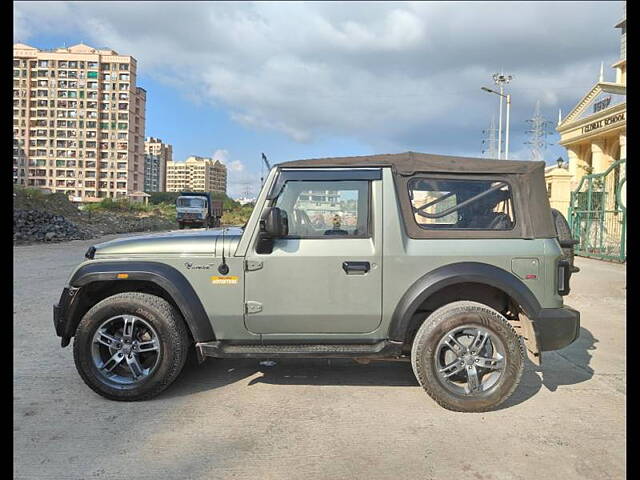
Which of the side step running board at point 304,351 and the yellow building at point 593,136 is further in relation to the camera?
the yellow building at point 593,136

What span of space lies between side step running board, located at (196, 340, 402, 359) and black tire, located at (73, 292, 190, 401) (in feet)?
0.78

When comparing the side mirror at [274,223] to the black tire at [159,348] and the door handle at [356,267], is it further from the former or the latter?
the black tire at [159,348]

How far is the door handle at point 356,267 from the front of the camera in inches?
147

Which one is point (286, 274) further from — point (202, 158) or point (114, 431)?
point (202, 158)

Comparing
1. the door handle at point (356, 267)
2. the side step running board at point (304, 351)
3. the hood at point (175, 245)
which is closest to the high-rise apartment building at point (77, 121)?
the hood at point (175, 245)

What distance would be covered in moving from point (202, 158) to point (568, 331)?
432 feet

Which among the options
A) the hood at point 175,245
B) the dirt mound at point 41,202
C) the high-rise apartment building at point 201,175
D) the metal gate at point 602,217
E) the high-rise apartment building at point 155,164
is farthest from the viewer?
the high-rise apartment building at point 155,164

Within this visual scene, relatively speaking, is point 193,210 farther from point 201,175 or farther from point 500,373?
point 201,175

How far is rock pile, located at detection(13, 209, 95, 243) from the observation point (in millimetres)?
18984

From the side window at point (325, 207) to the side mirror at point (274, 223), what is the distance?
18 centimetres

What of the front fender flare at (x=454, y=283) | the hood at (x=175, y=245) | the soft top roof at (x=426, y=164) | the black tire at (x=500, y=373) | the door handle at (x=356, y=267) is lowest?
the black tire at (x=500, y=373)

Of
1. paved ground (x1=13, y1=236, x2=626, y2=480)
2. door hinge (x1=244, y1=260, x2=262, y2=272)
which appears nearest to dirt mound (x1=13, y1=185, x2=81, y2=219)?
paved ground (x1=13, y1=236, x2=626, y2=480)

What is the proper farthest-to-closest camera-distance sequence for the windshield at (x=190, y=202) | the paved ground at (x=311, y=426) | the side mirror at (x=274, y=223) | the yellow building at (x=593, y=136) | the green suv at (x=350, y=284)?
1. the windshield at (x=190, y=202)
2. the yellow building at (x=593, y=136)
3. the green suv at (x=350, y=284)
4. the side mirror at (x=274, y=223)
5. the paved ground at (x=311, y=426)
